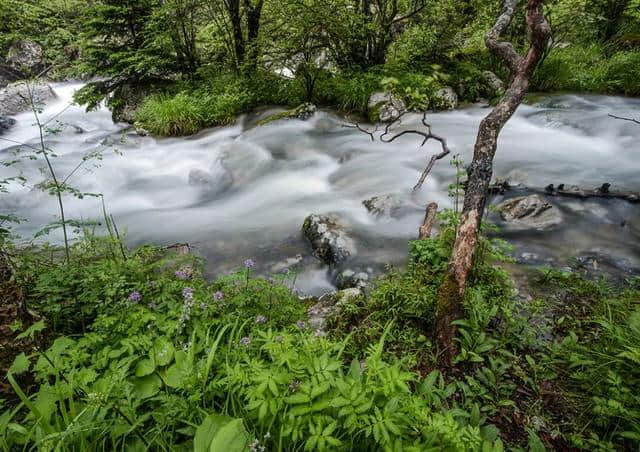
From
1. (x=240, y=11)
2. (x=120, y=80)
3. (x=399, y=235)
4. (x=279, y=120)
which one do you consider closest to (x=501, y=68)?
(x=279, y=120)

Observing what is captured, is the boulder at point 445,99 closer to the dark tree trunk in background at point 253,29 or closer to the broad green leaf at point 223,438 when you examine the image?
the dark tree trunk in background at point 253,29

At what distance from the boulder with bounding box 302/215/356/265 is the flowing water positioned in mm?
146

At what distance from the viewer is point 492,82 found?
9391mm

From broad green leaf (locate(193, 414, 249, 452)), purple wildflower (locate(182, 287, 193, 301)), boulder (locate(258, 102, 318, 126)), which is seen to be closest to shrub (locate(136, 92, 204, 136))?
boulder (locate(258, 102, 318, 126))

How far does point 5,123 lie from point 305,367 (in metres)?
12.6

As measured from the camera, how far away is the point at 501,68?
10.0 meters

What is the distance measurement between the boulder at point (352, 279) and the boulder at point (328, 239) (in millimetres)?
252

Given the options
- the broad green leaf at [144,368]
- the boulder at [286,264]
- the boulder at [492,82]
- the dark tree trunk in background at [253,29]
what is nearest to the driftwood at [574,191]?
the boulder at [286,264]

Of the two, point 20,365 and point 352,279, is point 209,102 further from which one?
point 20,365

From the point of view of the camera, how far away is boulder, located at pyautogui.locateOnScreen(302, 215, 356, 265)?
4152 millimetres

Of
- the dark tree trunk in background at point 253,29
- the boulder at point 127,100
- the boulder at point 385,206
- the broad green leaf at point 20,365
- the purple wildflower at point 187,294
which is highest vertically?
the dark tree trunk in background at point 253,29

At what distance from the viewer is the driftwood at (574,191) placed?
4.75m

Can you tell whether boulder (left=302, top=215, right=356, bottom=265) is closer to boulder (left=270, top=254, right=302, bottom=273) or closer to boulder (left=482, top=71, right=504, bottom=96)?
boulder (left=270, top=254, right=302, bottom=273)

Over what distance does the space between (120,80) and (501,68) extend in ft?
36.4
